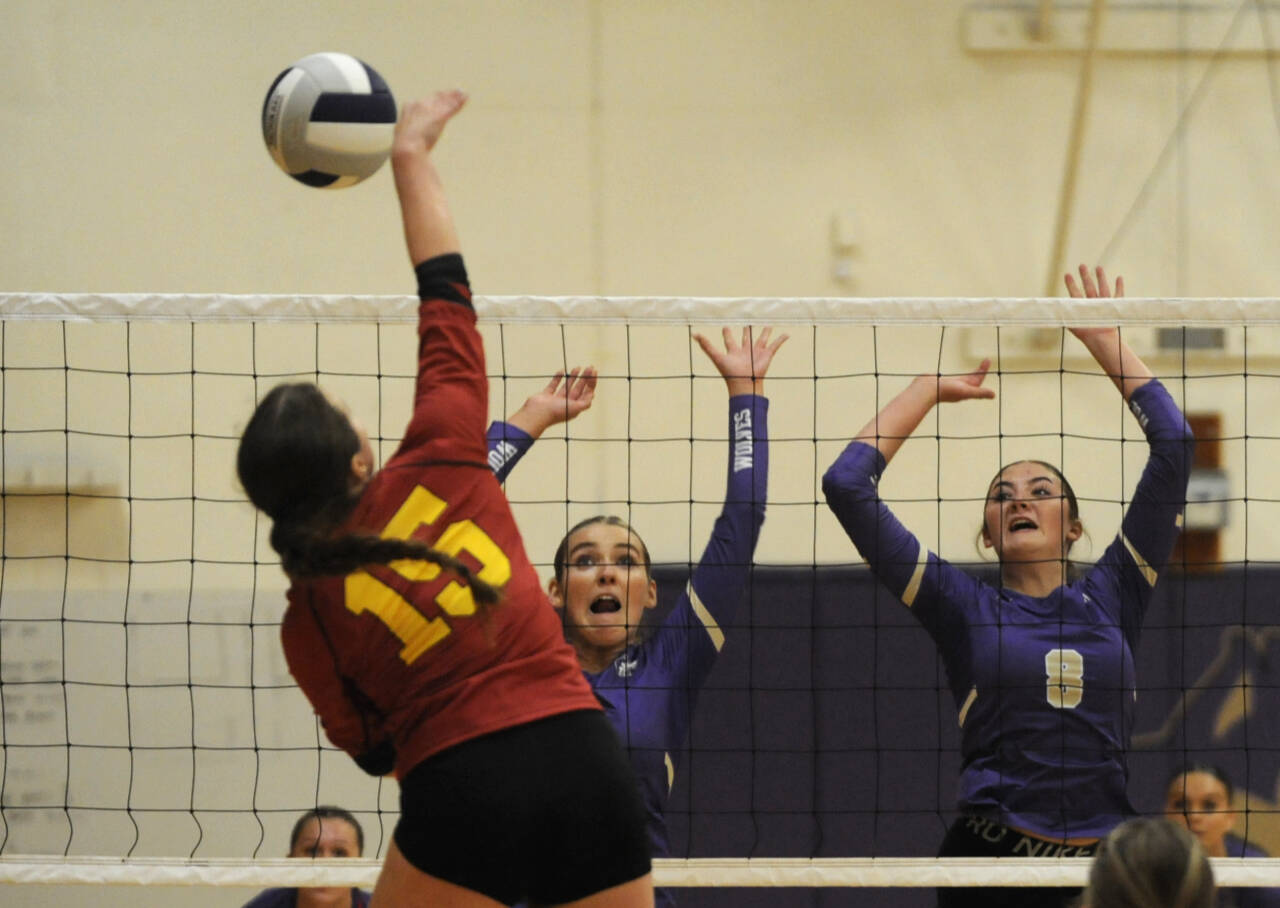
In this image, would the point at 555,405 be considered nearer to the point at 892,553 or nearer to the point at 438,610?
the point at 892,553

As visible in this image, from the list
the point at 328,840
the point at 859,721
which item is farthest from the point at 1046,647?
Result: the point at 859,721

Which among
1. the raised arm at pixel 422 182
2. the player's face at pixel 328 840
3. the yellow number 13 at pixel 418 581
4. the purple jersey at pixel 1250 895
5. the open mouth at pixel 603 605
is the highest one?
the raised arm at pixel 422 182

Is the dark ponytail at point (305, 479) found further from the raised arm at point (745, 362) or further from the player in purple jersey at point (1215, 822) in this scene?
the player in purple jersey at point (1215, 822)

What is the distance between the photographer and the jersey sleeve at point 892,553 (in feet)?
11.2

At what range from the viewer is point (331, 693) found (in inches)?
80.0

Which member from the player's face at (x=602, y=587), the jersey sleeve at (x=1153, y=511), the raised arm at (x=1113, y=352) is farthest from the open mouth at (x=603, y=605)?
the raised arm at (x=1113, y=352)

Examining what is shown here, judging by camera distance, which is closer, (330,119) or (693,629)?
(330,119)

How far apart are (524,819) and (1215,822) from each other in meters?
3.29

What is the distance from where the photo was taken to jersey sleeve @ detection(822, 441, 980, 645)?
3.41m

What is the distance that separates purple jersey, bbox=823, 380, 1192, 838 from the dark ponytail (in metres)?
1.72

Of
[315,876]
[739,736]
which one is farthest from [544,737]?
[739,736]

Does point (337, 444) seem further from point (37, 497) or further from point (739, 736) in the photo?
point (37, 497)

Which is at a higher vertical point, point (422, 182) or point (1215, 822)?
point (422, 182)

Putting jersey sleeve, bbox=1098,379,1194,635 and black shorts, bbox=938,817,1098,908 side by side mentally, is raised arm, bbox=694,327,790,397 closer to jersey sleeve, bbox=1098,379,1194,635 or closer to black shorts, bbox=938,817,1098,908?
jersey sleeve, bbox=1098,379,1194,635
